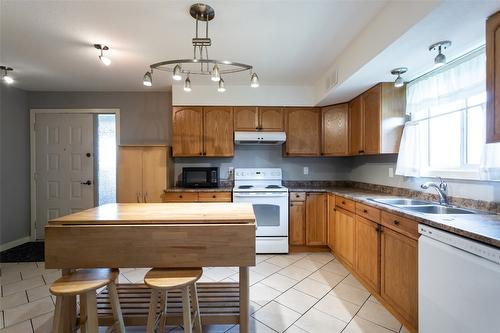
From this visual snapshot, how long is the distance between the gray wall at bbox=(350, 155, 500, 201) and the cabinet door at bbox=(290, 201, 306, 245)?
3.48ft

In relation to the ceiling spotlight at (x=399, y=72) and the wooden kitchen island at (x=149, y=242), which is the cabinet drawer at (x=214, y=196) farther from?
the ceiling spotlight at (x=399, y=72)

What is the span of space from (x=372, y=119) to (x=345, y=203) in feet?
3.45

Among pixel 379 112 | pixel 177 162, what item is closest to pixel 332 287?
pixel 379 112

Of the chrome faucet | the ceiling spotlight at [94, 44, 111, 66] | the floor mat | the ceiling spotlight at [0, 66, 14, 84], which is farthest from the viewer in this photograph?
the floor mat

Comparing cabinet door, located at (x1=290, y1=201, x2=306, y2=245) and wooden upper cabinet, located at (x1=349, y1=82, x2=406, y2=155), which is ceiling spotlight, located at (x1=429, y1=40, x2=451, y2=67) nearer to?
wooden upper cabinet, located at (x1=349, y1=82, x2=406, y2=155)

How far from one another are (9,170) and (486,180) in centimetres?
583

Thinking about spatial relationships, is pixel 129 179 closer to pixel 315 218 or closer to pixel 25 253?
pixel 25 253

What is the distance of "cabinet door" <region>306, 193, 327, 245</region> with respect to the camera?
3.48 m

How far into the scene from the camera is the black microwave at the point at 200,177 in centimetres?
377

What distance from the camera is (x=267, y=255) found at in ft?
11.2

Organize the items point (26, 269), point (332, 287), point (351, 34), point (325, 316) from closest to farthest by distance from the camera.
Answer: point (325, 316) < point (351, 34) < point (332, 287) < point (26, 269)

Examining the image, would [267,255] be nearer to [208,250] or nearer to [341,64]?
[208,250]

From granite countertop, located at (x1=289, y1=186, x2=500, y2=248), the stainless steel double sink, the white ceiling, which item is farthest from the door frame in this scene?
granite countertop, located at (x1=289, y1=186, x2=500, y2=248)

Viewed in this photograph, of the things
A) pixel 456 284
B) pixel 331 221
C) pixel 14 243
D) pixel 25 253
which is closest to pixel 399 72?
pixel 456 284
